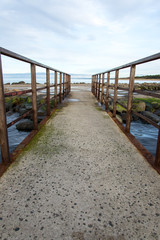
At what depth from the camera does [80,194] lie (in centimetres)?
183

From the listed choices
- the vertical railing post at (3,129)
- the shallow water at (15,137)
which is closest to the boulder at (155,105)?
the shallow water at (15,137)

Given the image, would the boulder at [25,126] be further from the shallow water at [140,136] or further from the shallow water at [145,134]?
the shallow water at [145,134]

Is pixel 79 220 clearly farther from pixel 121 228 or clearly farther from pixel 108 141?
pixel 108 141

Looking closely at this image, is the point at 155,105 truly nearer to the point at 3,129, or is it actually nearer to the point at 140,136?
the point at 140,136

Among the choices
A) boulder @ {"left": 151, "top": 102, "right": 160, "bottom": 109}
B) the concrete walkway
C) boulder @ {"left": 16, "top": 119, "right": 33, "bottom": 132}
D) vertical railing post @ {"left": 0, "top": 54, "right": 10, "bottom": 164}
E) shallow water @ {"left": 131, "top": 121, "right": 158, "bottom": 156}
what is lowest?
shallow water @ {"left": 131, "top": 121, "right": 158, "bottom": 156}

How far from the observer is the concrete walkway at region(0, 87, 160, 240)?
4.70ft

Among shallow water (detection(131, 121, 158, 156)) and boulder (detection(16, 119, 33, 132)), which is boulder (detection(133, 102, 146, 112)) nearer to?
shallow water (detection(131, 121, 158, 156))

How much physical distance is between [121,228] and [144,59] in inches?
93.2

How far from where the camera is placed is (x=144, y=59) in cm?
279

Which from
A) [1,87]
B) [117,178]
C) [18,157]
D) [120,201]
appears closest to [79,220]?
[120,201]

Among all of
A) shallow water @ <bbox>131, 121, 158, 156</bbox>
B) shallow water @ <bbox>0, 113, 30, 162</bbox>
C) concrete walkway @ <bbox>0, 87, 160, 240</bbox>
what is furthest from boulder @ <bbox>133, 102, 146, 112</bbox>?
concrete walkway @ <bbox>0, 87, 160, 240</bbox>

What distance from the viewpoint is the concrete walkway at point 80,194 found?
1.43 meters

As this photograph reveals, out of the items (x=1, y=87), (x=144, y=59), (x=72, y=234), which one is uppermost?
(x=144, y=59)

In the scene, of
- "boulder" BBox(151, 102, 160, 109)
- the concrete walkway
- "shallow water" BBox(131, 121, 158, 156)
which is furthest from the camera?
"boulder" BBox(151, 102, 160, 109)
